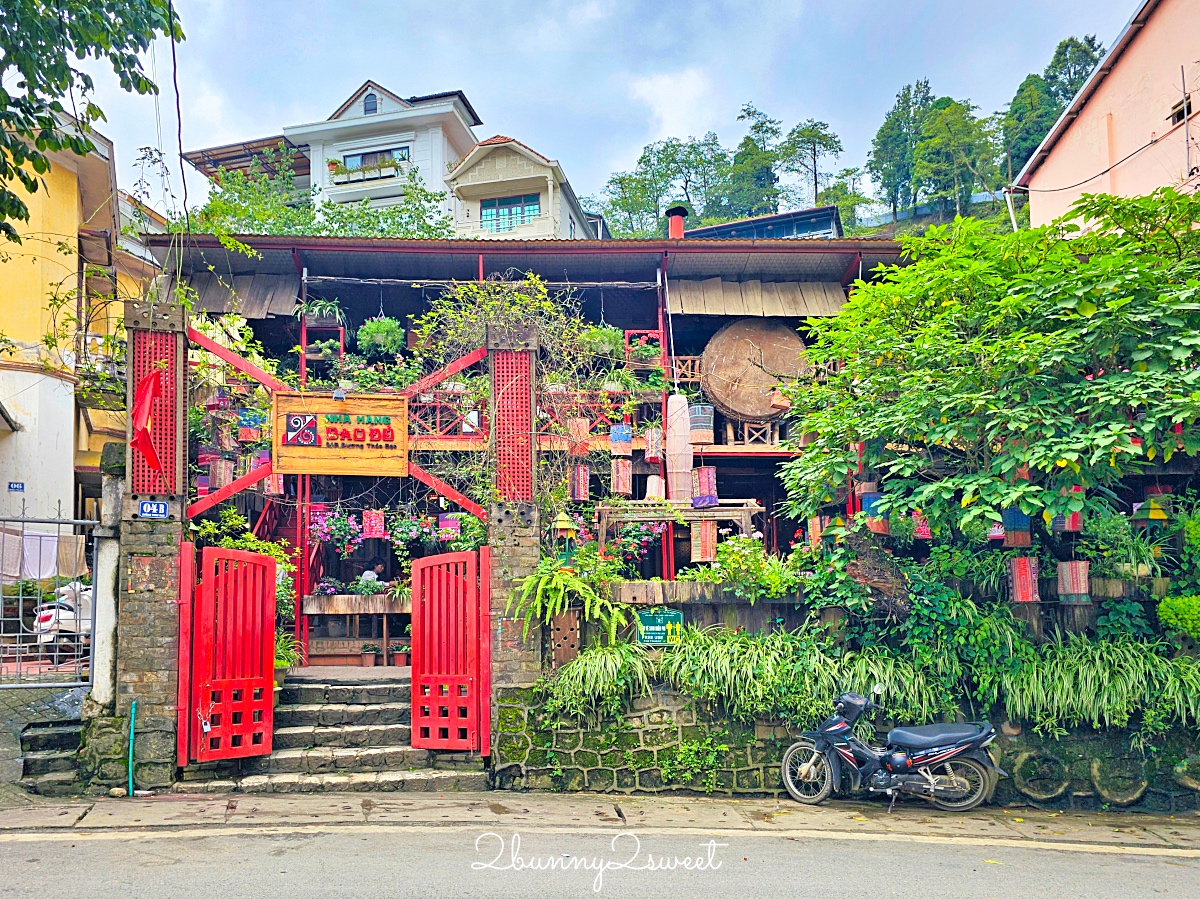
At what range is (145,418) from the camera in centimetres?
847

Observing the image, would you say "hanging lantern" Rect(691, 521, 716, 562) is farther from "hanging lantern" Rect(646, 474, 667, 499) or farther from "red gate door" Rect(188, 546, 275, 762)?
"red gate door" Rect(188, 546, 275, 762)

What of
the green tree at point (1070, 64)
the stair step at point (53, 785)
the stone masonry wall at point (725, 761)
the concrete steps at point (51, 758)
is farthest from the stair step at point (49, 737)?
the green tree at point (1070, 64)

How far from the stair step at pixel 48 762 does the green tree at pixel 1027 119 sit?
32.9 metres

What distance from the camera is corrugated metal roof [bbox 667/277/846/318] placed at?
15.3 meters

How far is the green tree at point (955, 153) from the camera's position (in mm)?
35250

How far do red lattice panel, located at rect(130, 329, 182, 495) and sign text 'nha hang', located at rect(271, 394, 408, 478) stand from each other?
90 centimetres

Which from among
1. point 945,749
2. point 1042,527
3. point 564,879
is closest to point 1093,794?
point 945,749

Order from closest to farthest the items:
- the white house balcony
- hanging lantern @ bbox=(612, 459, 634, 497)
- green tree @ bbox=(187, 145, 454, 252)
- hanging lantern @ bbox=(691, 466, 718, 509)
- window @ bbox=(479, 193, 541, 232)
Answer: hanging lantern @ bbox=(691, 466, 718, 509), hanging lantern @ bbox=(612, 459, 634, 497), green tree @ bbox=(187, 145, 454, 252), the white house balcony, window @ bbox=(479, 193, 541, 232)

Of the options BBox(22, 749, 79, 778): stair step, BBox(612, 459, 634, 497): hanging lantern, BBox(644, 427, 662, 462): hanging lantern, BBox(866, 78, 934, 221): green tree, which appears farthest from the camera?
BBox(866, 78, 934, 221): green tree

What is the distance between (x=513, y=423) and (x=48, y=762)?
5.27m

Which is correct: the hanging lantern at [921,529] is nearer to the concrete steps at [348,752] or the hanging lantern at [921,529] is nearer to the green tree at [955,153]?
the concrete steps at [348,752]

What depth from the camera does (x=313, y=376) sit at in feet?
50.7

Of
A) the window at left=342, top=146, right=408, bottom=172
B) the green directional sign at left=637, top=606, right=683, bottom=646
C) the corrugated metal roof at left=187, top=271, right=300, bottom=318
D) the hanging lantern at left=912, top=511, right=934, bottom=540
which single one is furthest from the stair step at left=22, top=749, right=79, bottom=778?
the window at left=342, top=146, right=408, bottom=172

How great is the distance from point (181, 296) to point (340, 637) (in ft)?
16.4
